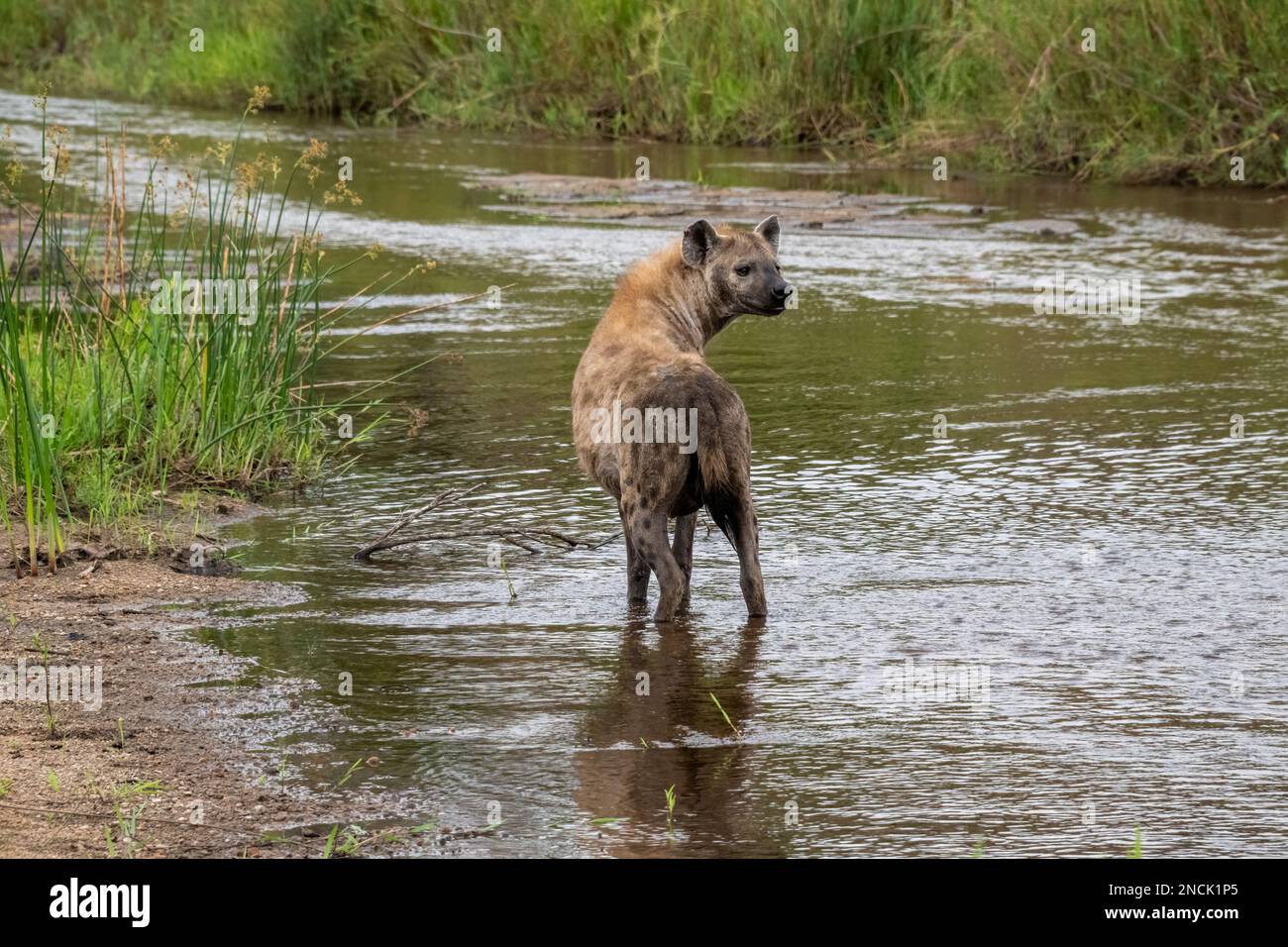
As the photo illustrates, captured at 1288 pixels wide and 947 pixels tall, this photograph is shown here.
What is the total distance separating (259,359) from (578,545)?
5.53 ft

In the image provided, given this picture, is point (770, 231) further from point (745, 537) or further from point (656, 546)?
point (656, 546)

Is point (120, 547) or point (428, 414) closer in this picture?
point (120, 547)

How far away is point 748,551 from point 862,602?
491mm

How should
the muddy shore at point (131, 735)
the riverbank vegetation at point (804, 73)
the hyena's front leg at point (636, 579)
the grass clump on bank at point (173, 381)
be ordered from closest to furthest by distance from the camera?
the muddy shore at point (131, 735)
the hyena's front leg at point (636, 579)
the grass clump on bank at point (173, 381)
the riverbank vegetation at point (804, 73)

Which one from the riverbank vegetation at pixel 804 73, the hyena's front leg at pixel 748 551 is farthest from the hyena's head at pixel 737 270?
the riverbank vegetation at pixel 804 73

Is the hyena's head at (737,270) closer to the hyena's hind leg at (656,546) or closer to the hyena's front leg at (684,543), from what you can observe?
the hyena's front leg at (684,543)

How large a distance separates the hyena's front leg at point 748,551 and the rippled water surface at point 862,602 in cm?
10

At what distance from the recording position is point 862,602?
6.24m

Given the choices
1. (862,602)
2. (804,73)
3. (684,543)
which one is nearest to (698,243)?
(684,543)

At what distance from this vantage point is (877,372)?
1005cm

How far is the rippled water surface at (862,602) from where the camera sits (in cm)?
459

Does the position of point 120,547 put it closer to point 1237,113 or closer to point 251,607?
point 251,607
